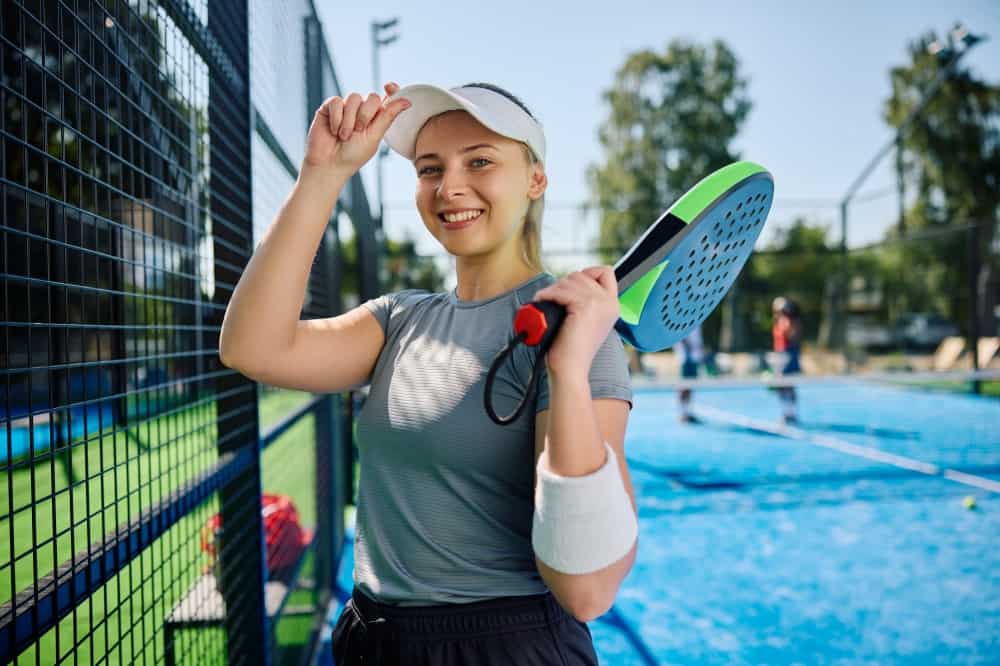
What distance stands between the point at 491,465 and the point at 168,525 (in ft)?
2.84

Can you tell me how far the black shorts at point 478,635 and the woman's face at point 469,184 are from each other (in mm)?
630

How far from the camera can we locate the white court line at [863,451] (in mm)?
6590

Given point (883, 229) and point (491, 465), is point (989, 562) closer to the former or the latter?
point (491, 465)

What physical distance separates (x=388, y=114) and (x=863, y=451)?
834 cm

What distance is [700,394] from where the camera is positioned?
1524cm

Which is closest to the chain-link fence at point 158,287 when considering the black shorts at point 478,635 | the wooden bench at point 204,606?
the wooden bench at point 204,606

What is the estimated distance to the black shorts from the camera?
123 centimetres

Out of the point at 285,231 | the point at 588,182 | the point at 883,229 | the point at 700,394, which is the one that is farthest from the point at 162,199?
the point at 588,182

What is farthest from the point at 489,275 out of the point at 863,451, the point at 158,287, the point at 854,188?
the point at 854,188

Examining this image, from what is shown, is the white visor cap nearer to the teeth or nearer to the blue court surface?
the teeth

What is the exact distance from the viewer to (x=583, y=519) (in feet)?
3.19

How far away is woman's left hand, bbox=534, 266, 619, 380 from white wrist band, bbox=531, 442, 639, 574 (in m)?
0.14

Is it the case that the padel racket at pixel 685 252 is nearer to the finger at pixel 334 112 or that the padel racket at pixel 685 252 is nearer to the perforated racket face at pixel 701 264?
the perforated racket face at pixel 701 264

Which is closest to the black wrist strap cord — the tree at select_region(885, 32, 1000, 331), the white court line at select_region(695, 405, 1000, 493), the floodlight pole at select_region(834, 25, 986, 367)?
the white court line at select_region(695, 405, 1000, 493)
